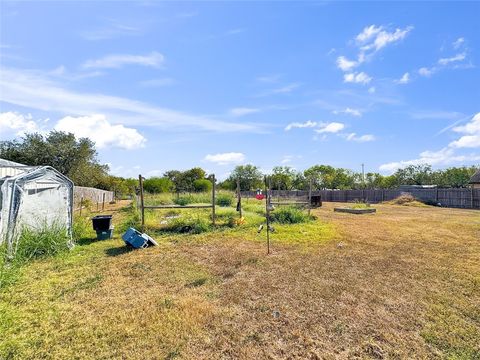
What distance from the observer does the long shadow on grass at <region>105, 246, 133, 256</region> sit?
271 inches

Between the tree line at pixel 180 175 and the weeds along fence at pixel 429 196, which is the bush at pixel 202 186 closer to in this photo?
the tree line at pixel 180 175

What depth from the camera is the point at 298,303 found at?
3.91 meters

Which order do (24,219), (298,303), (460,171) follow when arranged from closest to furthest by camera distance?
(298,303)
(24,219)
(460,171)

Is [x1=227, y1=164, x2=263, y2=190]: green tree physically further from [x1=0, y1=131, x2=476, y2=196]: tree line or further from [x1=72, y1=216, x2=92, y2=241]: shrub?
[x1=72, y1=216, x2=92, y2=241]: shrub

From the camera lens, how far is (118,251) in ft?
23.2

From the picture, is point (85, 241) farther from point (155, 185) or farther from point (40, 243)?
point (155, 185)

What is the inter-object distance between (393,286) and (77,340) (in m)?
4.29

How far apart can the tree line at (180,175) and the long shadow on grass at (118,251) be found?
982cm

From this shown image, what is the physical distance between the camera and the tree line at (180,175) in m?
27.4

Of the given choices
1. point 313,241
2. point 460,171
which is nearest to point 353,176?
point 460,171

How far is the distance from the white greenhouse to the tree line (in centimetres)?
1075

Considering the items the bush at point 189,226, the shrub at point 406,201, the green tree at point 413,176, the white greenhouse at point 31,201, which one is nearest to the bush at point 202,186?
the shrub at point 406,201

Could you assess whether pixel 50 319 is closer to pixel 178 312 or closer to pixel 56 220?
pixel 178 312

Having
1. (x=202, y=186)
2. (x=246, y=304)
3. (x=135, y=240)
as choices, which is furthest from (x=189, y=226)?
(x=202, y=186)
